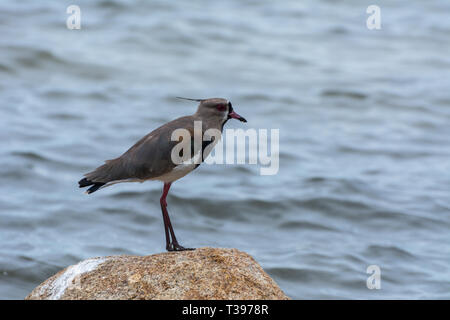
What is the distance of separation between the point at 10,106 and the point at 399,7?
13.7 m

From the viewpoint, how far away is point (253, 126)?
17.8 m

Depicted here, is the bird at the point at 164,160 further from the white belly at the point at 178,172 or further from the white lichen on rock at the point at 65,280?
the white lichen on rock at the point at 65,280

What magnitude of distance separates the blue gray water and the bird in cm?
418

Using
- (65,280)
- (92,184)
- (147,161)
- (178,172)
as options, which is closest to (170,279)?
(65,280)

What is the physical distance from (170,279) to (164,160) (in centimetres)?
125

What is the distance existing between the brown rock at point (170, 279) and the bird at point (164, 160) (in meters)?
0.56

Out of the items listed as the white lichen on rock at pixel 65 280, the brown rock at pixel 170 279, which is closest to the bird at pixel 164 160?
the brown rock at pixel 170 279

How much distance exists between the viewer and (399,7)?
25625 mm

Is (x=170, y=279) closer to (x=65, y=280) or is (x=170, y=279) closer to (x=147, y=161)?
(x=65, y=280)

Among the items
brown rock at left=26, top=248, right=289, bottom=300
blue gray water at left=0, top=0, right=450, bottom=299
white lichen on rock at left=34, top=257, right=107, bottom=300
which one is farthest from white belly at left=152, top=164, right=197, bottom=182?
blue gray water at left=0, top=0, right=450, bottom=299

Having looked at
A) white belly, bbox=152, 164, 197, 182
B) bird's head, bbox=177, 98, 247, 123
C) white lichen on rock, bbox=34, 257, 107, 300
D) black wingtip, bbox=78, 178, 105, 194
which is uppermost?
bird's head, bbox=177, 98, 247, 123

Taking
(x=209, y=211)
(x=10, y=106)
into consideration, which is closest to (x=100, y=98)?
(x=10, y=106)

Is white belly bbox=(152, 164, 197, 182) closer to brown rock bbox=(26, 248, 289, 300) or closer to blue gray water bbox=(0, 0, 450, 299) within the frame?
brown rock bbox=(26, 248, 289, 300)

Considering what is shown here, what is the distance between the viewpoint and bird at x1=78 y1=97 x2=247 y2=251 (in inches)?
299
